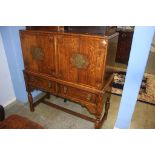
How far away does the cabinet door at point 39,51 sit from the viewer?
1.80m

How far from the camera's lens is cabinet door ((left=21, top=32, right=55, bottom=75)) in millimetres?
1798

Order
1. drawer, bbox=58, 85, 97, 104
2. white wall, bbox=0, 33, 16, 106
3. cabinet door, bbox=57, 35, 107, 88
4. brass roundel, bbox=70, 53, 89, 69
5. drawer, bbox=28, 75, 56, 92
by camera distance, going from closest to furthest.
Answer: cabinet door, bbox=57, 35, 107, 88 → brass roundel, bbox=70, 53, 89, 69 → drawer, bbox=58, 85, 97, 104 → drawer, bbox=28, 75, 56, 92 → white wall, bbox=0, 33, 16, 106

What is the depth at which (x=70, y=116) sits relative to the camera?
2.56 metres

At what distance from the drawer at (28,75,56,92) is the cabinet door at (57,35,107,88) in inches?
12.5

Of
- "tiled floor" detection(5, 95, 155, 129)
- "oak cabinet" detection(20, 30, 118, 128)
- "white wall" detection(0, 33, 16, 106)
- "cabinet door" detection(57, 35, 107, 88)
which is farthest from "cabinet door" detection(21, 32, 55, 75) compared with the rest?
"tiled floor" detection(5, 95, 155, 129)

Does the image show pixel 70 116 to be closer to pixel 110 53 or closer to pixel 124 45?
pixel 110 53

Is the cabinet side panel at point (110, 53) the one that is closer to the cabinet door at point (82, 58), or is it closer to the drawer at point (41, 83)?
the cabinet door at point (82, 58)

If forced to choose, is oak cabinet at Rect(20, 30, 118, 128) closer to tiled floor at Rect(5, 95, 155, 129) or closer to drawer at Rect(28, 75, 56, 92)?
drawer at Rect(28, 75, 56, 92)

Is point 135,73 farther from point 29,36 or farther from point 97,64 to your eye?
point 29,36

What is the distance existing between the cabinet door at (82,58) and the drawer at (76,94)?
0.44 feet

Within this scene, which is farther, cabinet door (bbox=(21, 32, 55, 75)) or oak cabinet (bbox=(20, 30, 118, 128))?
cabinet door (bbox=(21, 32, 55, 75))

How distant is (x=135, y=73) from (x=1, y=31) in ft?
7.08

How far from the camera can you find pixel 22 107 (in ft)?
9.07
